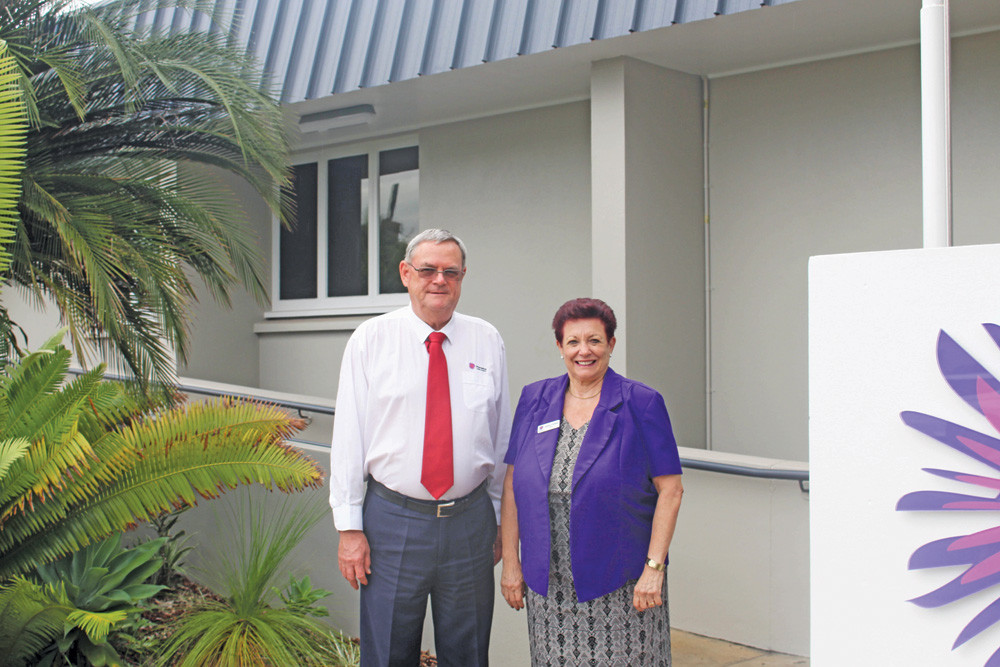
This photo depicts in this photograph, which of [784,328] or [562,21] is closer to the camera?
[562,21]

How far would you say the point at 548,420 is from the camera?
331cm

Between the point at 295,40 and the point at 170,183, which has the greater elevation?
the point at 295,40

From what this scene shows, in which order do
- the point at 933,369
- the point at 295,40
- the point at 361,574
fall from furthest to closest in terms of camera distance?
the point at 295,40 → the point at 361,574 → the point at 933,369

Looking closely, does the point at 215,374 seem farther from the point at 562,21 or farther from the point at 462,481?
the point at 462,481

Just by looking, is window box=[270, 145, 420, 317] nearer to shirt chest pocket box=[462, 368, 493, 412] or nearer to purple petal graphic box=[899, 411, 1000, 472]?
shirt chest pocket box=[462, 368, 493, 412]

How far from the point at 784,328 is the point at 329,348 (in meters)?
4.31

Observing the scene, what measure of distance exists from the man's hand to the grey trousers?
0.09 feet

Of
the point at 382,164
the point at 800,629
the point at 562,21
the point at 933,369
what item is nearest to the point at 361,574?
the point at 933,369

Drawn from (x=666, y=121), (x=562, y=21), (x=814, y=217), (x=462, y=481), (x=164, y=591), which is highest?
(x=562, y=21)

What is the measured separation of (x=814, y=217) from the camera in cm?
620

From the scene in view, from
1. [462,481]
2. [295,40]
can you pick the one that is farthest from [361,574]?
[295,40]

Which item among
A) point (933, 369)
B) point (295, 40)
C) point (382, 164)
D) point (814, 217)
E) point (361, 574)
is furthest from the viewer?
point (382, 164)

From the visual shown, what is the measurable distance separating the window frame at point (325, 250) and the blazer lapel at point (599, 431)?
5.37m

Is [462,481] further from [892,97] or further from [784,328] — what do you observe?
[892,97]
